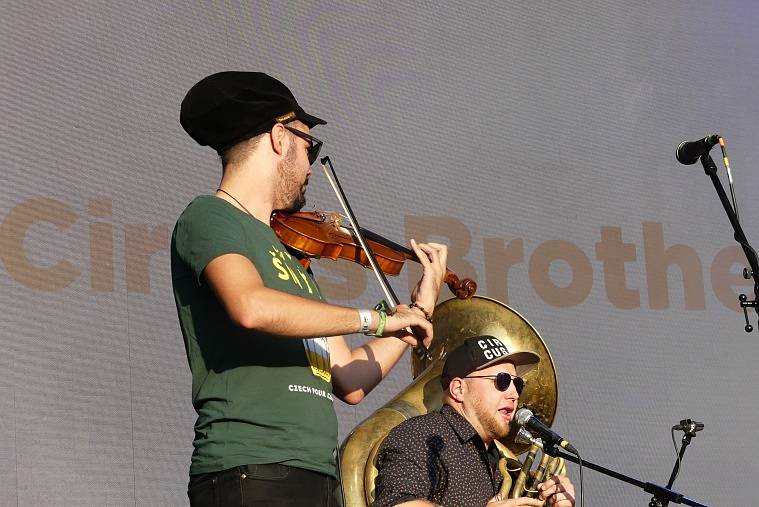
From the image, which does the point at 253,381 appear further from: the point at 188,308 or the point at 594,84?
the point at 594,84

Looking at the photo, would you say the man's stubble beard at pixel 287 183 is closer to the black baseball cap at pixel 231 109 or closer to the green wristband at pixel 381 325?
the black baseball cap at pixel 231 109

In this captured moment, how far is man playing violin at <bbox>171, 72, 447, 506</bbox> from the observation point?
182 centimetres

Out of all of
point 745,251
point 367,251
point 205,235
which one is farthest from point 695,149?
point 205,235

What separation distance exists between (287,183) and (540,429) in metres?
0.93

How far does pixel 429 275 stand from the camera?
221 cm

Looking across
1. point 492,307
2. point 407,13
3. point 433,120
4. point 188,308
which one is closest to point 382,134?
point 433,120

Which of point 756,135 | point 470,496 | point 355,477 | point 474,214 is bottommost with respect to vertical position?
point 355,477

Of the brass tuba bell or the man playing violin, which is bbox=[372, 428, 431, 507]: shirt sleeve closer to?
the brass tuba bell

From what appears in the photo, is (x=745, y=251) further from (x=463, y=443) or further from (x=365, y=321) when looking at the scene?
(x=365, y=321)

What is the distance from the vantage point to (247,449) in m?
1.81

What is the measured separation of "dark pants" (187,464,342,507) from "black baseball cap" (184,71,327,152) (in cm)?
64

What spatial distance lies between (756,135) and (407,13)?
1878 millimetres

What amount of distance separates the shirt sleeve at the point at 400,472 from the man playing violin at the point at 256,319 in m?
0.81

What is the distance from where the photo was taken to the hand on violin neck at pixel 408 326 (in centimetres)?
192
